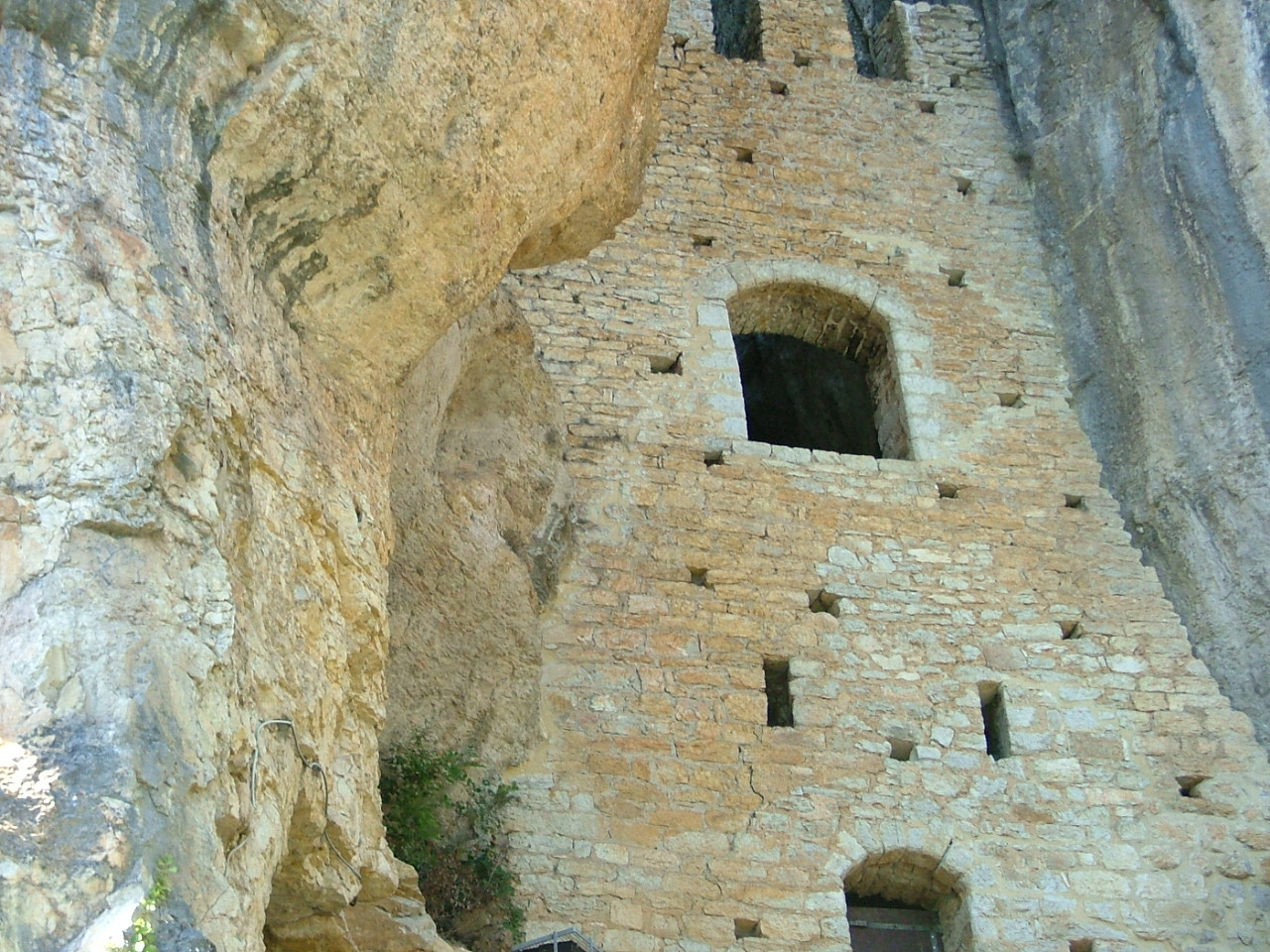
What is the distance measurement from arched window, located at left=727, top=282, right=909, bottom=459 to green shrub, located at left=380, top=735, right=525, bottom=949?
12.2 feet

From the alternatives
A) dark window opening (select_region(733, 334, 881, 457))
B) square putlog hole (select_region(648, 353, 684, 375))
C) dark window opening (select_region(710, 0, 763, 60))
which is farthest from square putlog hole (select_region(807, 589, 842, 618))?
dark window opening (select_region(710, 0, 763, 60))

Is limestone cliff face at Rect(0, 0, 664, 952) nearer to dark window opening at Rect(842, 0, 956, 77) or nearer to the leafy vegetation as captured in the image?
the leafy vegetation

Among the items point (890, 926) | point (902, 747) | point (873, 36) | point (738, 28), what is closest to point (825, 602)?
point (902, 747)

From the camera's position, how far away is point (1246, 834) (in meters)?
7.30

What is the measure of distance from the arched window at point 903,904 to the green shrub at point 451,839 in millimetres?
1683

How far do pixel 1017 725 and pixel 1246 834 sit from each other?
1.17 metres

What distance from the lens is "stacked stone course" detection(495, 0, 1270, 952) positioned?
6.86 meters

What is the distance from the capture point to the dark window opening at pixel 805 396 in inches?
420

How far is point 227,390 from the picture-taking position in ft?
12.5

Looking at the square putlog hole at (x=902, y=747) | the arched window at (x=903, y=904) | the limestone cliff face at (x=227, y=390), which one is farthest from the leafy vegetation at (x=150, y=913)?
the square putlog hole at (x=902, y=747)

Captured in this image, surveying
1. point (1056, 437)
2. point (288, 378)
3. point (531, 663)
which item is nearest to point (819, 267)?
point (1056, 437)

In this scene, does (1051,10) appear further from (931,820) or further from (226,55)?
(226,55)

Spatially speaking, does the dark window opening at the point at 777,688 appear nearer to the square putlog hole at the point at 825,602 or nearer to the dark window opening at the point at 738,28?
the square putlog hole at the point at 825,602

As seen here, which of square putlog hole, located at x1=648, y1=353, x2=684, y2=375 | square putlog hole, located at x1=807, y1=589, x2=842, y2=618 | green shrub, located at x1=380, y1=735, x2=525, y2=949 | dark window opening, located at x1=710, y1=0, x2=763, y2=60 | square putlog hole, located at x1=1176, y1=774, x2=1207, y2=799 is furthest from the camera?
dark window opening, located at x1=710, y1=0, x2=763, y2=60
